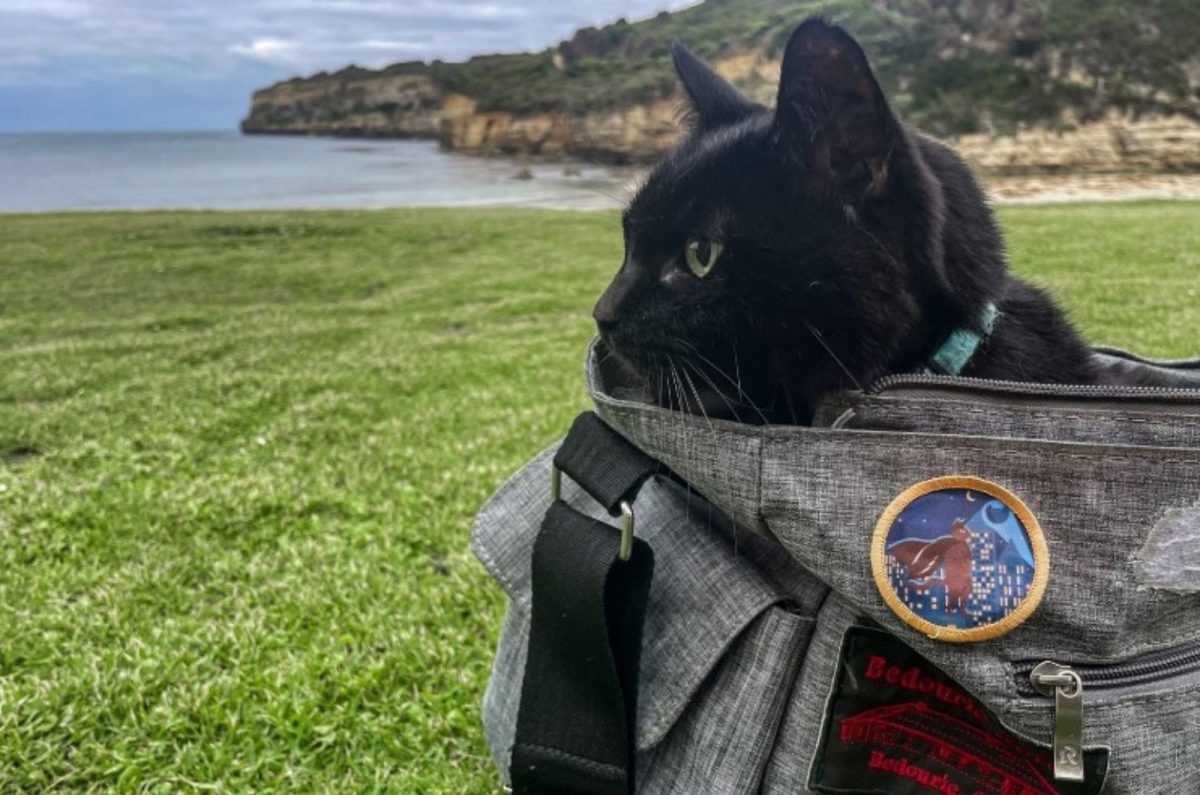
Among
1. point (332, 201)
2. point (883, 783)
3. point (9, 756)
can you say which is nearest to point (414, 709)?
point (9, 756)

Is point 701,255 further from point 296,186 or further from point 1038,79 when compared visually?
point 1038,79

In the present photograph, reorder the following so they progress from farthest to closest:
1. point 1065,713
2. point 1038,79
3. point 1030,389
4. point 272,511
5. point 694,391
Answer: point 1038,79, point 272,511, point 694,391, point 1030,389, point 1065,713

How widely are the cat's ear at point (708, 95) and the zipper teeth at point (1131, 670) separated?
1363 mm

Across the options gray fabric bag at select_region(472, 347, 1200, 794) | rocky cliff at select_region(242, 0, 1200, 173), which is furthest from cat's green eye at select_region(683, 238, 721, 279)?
rocky cliff at select_region(242, 0, 1200, 173)

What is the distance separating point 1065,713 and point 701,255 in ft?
3.18

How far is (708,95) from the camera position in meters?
2.08

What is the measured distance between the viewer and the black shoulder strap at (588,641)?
1446 millimetres

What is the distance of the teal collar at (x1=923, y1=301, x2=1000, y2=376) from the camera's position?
149cm

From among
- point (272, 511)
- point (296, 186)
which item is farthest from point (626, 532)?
point (296, 186)

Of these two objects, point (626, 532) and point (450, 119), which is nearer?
point (626, 532)

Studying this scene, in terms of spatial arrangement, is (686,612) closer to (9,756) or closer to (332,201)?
(9,756)

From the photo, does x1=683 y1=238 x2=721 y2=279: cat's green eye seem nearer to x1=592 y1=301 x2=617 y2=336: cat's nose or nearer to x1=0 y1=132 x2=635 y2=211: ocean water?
x1=592 y1=301 x2=617 y2=336: cat's nose

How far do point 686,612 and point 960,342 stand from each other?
0.67m

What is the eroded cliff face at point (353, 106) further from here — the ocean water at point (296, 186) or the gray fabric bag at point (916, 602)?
the gray fabric bag at point (916, 602)
